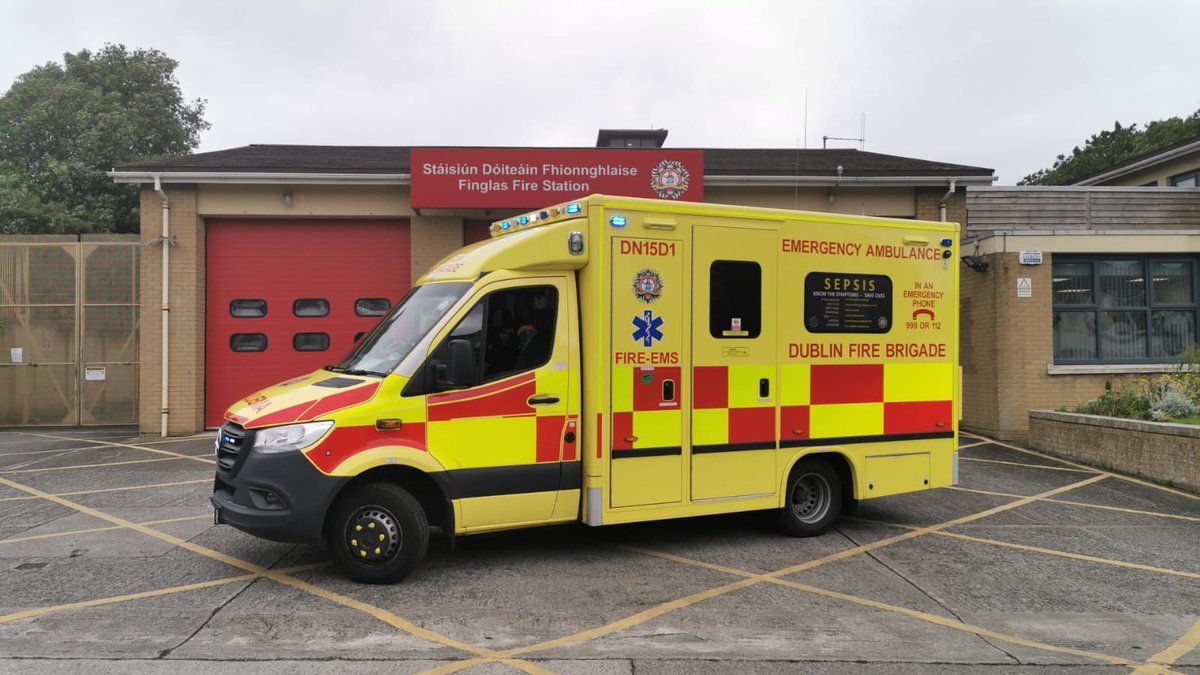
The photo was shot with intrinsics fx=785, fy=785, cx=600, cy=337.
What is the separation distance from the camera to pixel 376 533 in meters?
5.52

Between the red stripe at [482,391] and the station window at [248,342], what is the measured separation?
8.85m

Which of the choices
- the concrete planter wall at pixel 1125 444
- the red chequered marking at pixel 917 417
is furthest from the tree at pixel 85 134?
the concrete planter wall at pixel 1125 444

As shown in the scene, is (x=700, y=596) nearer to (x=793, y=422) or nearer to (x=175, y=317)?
(x=793, y=422)

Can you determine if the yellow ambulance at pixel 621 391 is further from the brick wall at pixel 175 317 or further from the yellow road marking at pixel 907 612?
the brick wall at pixel 175 317

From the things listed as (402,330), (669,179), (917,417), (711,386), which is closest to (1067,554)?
(917,417)

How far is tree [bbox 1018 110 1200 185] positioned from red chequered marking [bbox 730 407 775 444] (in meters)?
33.6

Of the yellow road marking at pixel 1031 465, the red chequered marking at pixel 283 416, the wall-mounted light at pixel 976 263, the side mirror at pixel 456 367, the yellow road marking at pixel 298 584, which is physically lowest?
the yellow road marking at pixel 298 584

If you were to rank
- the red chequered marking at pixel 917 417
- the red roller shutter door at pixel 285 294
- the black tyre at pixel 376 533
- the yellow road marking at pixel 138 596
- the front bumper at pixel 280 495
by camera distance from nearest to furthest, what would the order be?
the yellow road marking at pixel 138 596 < the front bumper at pixel 280 495 < the black tyre at pixel 376 533 < the red chequered marking at pixel 917 417 < the red roller shutter door at pixel 285 294

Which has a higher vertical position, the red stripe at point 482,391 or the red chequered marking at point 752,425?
the red stripe at point 482,391

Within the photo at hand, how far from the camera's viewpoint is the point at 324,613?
5.02m

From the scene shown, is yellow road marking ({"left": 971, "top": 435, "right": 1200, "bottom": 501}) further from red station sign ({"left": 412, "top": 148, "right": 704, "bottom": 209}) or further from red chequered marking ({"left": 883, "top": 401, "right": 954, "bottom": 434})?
red station sign ({"left": 412, "top": 148, "right": 704, "bottom": 209})

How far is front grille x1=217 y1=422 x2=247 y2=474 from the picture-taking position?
545cm

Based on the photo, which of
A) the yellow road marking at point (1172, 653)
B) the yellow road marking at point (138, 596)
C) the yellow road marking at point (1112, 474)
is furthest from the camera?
the yellow road marking at point (1112, 474)

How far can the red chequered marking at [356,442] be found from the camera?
17.3ft
